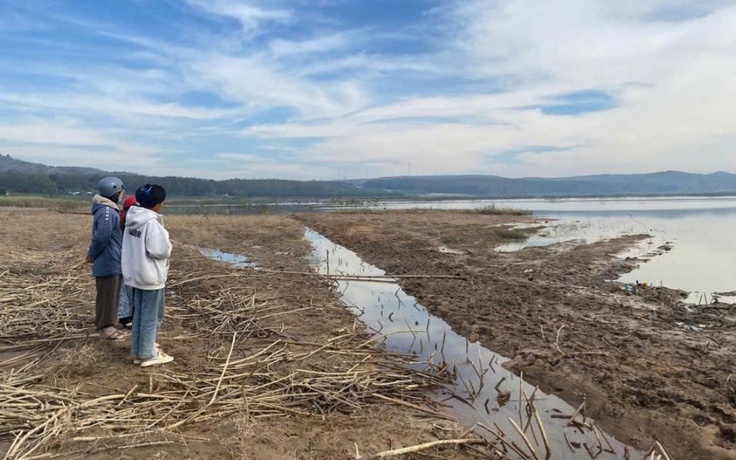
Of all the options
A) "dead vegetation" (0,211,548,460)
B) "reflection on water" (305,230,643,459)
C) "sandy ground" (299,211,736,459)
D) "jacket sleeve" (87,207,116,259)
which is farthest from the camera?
"jacket sleeve" (87,207,116,259)

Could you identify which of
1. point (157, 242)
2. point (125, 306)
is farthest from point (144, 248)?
point (125, 306)

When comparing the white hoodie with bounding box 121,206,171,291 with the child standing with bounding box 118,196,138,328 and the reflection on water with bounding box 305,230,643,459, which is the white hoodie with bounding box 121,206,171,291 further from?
the reflection on water with bounding box 305,230,643,459

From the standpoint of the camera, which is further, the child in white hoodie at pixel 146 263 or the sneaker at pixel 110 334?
the sneaker at pixel 110 334

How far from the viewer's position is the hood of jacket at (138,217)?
5281mm

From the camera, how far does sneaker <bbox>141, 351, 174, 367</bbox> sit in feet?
18.2

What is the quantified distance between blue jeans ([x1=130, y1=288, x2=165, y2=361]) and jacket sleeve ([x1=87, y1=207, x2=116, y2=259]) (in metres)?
0.96

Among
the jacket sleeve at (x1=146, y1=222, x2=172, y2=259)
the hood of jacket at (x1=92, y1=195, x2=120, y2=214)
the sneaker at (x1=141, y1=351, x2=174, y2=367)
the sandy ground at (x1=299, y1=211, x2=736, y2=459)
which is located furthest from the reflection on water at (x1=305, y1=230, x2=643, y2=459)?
the hood of jacket at (x1=92, y1=195, x2=120, y2=214)

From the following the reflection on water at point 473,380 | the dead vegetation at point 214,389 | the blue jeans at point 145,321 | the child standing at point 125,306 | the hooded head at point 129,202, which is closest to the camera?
the dead vegetation at point 214,389

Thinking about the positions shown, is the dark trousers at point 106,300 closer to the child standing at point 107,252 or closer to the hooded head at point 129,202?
the child standing at point 107,252

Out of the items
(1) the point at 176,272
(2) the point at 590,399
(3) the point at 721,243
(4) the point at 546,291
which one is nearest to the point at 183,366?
(2) the point at 590,399

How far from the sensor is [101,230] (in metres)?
5.97

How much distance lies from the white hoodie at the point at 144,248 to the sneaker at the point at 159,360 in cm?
88

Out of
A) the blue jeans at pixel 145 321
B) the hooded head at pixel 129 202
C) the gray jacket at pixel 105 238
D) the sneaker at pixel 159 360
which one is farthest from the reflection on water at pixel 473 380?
the hooded head at pixel 129 202

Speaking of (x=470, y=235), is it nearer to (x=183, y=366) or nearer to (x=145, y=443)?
(x=183, y=366)
